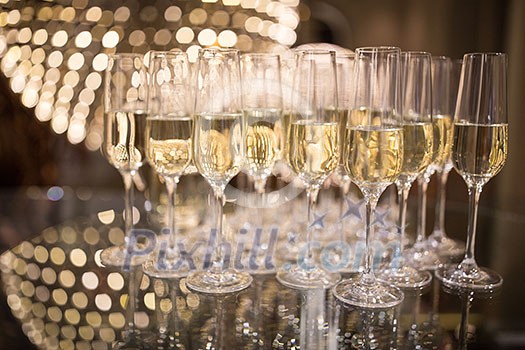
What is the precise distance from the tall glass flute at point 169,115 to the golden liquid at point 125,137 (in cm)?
10

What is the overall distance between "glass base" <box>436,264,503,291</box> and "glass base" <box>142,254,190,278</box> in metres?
0.47

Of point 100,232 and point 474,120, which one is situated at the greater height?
point 474,120

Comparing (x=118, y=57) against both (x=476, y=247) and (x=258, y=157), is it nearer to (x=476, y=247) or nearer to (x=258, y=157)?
(x=258, y=157)

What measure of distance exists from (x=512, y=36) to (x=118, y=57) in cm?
330

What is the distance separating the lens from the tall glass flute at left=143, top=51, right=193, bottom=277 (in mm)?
1118

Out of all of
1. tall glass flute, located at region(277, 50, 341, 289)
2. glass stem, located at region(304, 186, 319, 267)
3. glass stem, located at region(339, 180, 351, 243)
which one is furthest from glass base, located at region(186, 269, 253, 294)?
glass stem, located at region(339, 180, 351, 243)

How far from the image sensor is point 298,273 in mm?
1131

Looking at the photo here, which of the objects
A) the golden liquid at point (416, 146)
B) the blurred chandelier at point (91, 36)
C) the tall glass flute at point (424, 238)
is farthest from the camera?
the blurred chandelier at point (91, 36)

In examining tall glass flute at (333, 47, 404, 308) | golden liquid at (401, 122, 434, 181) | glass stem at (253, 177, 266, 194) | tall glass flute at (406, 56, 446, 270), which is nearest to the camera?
tall glass flute at (333, 47, 404, 308)

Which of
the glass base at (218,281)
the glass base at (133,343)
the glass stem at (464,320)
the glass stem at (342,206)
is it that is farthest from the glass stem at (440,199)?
the glass base at (133,343)

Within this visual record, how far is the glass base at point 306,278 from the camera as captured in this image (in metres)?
1.08

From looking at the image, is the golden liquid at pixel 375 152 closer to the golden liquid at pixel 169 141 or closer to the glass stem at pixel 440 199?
the golden liquid at pixel 169 141

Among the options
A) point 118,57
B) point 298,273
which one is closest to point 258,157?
point 298,273

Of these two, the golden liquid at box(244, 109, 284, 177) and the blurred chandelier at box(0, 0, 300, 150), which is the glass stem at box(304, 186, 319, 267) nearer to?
the golden liquid at box(244, 109, 284, 177)
